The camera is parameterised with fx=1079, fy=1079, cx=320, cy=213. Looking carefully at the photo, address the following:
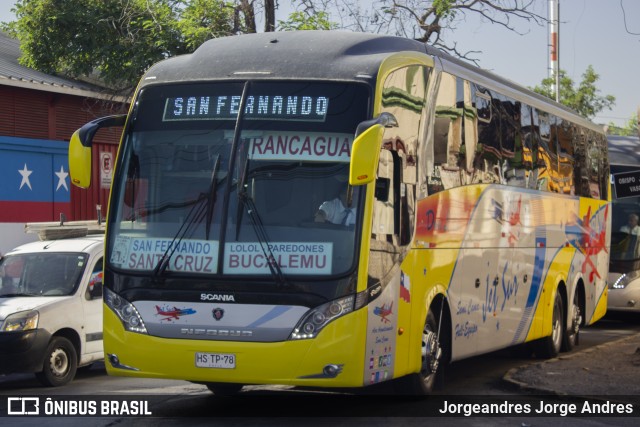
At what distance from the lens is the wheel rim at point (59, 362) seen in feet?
43.2

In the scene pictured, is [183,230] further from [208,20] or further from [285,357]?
[208,20]

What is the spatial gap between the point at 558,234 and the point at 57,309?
745cm

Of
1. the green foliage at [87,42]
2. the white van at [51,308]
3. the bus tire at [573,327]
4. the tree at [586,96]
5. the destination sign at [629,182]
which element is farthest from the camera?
the tree at [586,96]

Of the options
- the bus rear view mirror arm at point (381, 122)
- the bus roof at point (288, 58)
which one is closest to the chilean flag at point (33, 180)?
the bus roof at point (288, 58)

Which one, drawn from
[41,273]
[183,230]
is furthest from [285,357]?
[41,273]

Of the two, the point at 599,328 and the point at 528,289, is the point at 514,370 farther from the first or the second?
the point at 599,328

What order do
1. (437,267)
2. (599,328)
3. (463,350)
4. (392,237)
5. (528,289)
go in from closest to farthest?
1. (392,237)
2. (437,267)
3. (463,350)
4. (528,289)
5. (599,328)

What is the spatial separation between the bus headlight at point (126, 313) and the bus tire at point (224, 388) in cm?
184

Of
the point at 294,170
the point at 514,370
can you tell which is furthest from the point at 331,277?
the point at 514,370

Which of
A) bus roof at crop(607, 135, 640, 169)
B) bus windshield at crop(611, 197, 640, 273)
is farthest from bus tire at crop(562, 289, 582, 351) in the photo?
bus roof at crop(607, 135, 640, 169)

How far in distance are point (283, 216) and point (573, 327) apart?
9.42m

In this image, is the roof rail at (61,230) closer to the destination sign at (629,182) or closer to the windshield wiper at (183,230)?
the windshield wiper at (183,230)

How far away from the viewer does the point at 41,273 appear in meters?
14.0

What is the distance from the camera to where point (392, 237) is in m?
9.82
